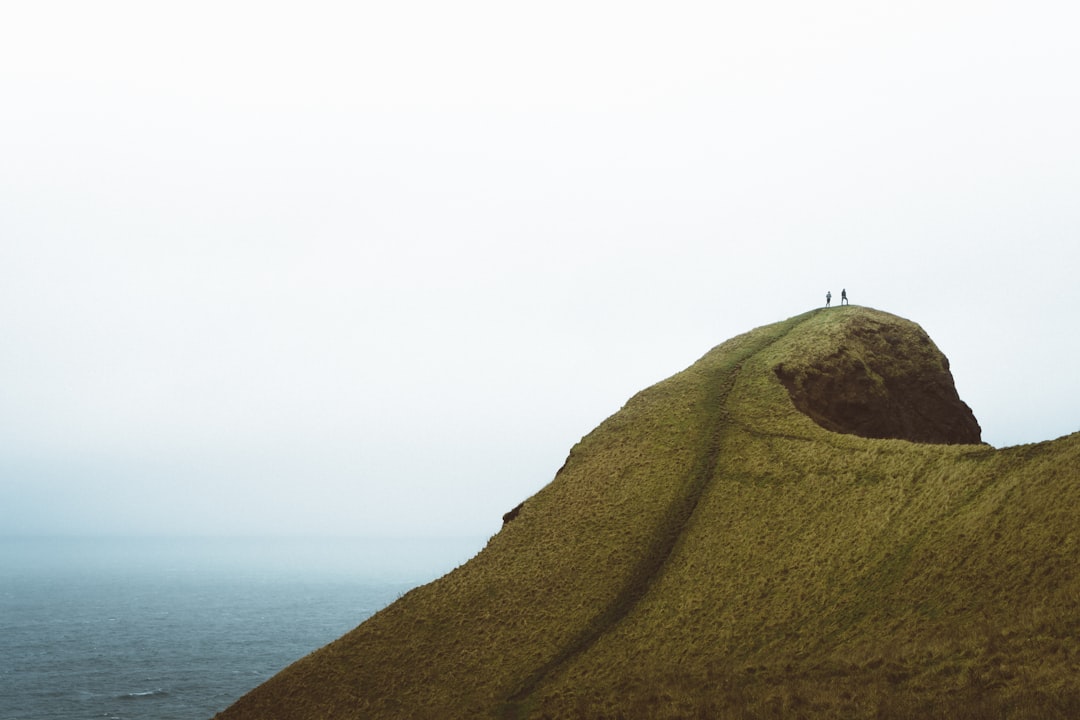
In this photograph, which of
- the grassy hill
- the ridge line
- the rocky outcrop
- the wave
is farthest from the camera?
the wave

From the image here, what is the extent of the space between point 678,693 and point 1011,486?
73.5 feet

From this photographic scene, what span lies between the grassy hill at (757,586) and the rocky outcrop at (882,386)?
35cm

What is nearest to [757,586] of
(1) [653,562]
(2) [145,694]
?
(1) [653,562]

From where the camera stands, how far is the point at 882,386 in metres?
71.3

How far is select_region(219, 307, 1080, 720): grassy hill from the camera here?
2994cm

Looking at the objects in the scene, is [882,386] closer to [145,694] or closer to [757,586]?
[757,586]

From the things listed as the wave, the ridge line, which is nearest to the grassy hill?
the ridge line

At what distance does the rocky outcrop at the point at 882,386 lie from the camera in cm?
6850

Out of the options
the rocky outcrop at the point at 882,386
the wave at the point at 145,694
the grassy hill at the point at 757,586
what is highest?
the rocky outcrop at the point at 882,386

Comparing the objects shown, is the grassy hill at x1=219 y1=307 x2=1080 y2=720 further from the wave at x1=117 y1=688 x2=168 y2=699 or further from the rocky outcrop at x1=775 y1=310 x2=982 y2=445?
the wave at x1=117 y1=688 x2=168 y2=699

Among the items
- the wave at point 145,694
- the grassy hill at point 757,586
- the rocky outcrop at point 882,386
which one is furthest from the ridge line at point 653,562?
the wave at point 145,694

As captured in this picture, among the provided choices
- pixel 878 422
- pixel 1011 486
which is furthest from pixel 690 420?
pixel 1011 486

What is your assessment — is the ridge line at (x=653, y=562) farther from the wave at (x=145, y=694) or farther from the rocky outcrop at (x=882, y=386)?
the wave at (x=145, y=694)

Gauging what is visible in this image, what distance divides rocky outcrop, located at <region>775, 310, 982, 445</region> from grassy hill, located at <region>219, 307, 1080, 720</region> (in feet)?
1.16
